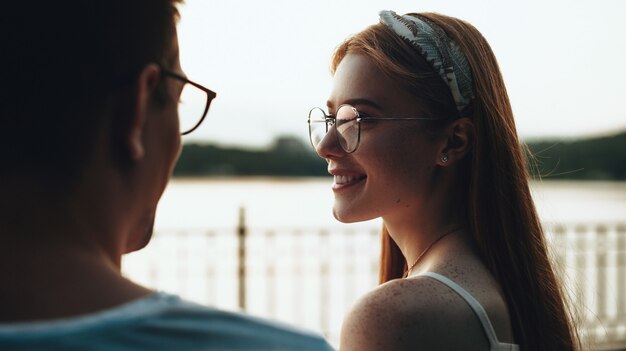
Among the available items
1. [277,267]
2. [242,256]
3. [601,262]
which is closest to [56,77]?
[242,256]

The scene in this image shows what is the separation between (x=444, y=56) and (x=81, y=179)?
106 centimetres

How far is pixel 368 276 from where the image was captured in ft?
24.6

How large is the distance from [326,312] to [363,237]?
97 cm

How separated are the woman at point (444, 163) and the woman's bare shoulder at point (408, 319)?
0.12m

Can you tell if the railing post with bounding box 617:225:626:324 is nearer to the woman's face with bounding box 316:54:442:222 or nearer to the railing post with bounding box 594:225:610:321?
the railing post with bounding box 594:225:610:321

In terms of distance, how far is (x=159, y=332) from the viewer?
73 cm

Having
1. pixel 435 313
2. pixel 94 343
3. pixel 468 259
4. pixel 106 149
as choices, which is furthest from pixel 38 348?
pixel 468 259

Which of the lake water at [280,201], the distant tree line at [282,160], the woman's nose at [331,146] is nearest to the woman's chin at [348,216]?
the woman's nose at [331,146]

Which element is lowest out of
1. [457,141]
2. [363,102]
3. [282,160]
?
[282,160]

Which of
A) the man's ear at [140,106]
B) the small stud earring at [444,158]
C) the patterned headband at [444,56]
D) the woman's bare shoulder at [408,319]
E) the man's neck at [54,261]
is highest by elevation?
the patterned headband at [444,56]

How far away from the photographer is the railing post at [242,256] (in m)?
6.30

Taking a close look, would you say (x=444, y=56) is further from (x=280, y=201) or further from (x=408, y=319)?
(x=280, y=201)

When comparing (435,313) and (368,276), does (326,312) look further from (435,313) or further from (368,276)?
(435,313)

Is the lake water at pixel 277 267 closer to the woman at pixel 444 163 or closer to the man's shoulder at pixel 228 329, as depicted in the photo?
the woman at pixel 444 163
